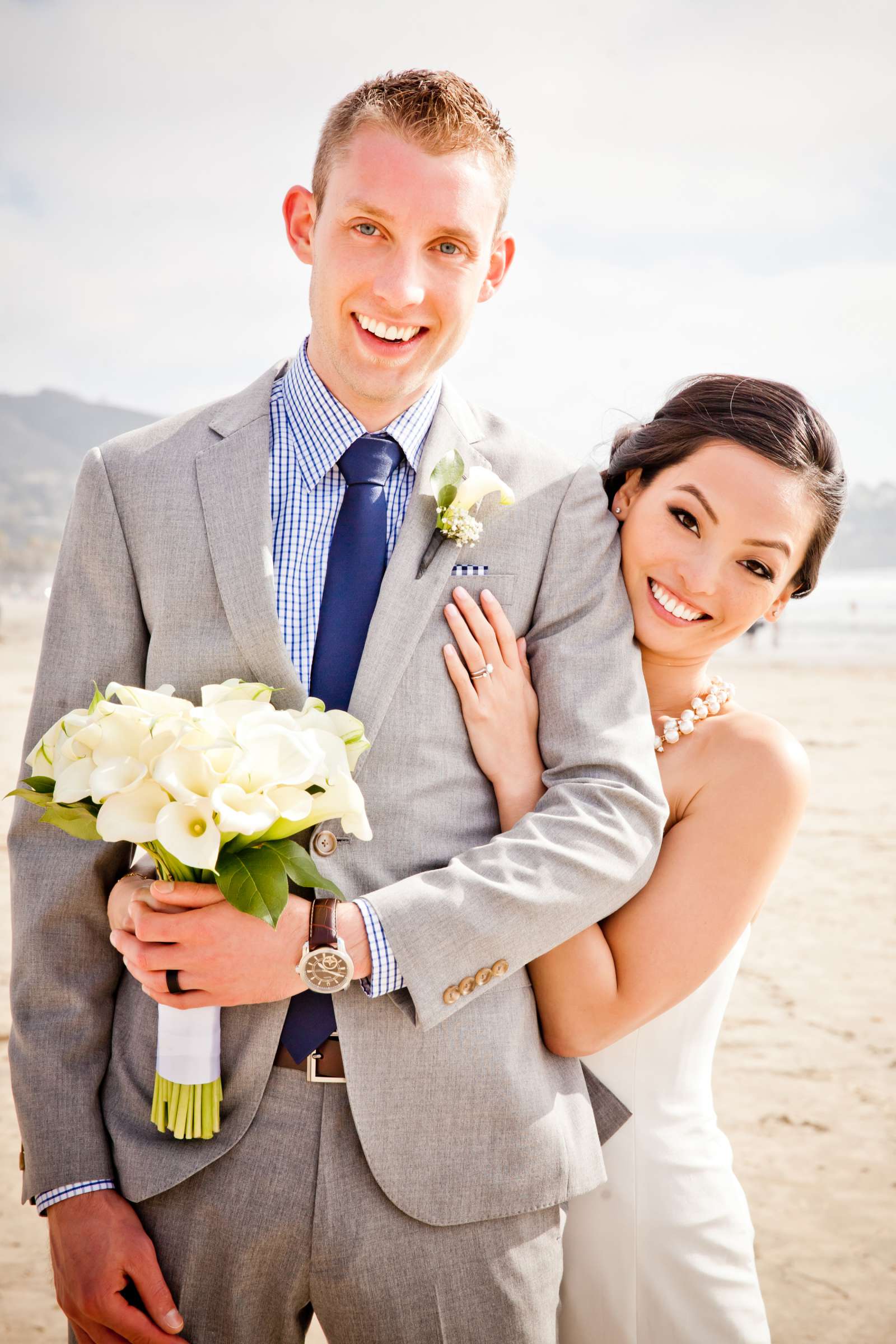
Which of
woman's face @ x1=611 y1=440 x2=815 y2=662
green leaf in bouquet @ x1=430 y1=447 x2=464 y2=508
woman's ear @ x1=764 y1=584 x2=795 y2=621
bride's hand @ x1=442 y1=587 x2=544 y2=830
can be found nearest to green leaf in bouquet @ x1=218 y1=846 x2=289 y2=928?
bride's hand @ x1=442 y1=587 x2=544 y2=830

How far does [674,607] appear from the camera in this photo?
270 cm

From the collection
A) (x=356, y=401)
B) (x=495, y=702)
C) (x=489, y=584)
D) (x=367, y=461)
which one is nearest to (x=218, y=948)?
(x=495, y=702)

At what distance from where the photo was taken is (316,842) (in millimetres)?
2193

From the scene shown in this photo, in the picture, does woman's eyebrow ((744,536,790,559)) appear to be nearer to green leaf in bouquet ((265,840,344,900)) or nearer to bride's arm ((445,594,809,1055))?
bride's arm ((445,594,809,1055))

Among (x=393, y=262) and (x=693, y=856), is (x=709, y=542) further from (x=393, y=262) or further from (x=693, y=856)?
(x=393, y=262)

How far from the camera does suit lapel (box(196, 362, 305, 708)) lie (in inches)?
87.4

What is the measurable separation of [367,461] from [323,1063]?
1.31m

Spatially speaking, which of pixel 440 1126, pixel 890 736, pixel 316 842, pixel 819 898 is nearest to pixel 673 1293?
pixel 440 1126

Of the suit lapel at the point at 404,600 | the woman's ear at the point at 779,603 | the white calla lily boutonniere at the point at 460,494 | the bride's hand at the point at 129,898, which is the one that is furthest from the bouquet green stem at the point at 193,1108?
the woman's ear at the point at 779,603

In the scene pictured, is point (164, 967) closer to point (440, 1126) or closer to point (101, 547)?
point (440, 1126)

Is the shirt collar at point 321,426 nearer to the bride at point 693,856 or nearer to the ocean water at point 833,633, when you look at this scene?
the bride at point 693,856

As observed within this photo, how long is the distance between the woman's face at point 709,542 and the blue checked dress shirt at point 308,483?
64cm

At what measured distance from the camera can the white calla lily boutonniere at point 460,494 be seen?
7.63 ft

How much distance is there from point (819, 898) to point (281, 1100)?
787cm
